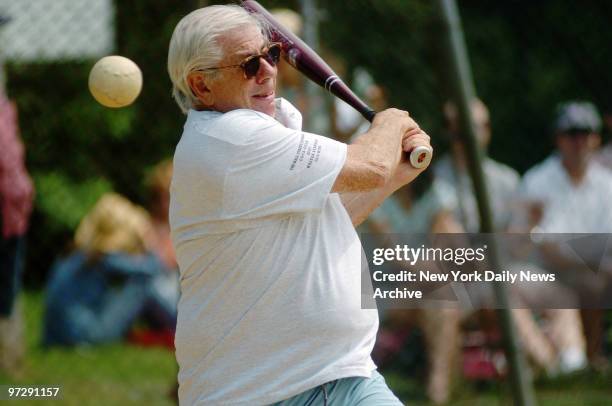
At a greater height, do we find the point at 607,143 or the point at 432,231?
the point at 607,143

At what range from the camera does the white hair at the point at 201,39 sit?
9.50 ft

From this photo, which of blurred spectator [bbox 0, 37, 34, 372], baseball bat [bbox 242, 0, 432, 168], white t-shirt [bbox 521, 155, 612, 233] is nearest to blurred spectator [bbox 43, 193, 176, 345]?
blurred spectator [bbox 0, 37, 34, 372]

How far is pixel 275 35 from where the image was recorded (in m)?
3.12

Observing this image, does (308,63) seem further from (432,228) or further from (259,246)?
(432,228)

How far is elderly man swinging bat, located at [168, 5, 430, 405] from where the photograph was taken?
2791 mm

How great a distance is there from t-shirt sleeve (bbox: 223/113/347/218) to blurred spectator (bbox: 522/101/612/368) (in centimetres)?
281

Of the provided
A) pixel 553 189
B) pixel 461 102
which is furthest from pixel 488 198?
pixel 553 189

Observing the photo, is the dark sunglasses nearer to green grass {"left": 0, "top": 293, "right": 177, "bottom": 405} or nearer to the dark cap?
green grass {"left": 0, "top": 293, "right": 177, "bottom": 405}

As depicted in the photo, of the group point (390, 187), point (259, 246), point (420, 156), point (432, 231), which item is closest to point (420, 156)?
point (420, 156)

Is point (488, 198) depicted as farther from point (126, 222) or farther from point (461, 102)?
point (126, 222)

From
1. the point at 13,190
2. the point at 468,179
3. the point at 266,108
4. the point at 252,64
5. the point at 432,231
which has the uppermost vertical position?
the point at 252,64

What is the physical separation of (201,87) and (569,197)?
10.9 feet

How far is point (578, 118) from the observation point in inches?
238

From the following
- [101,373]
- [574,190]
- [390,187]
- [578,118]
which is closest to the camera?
[390,187]
